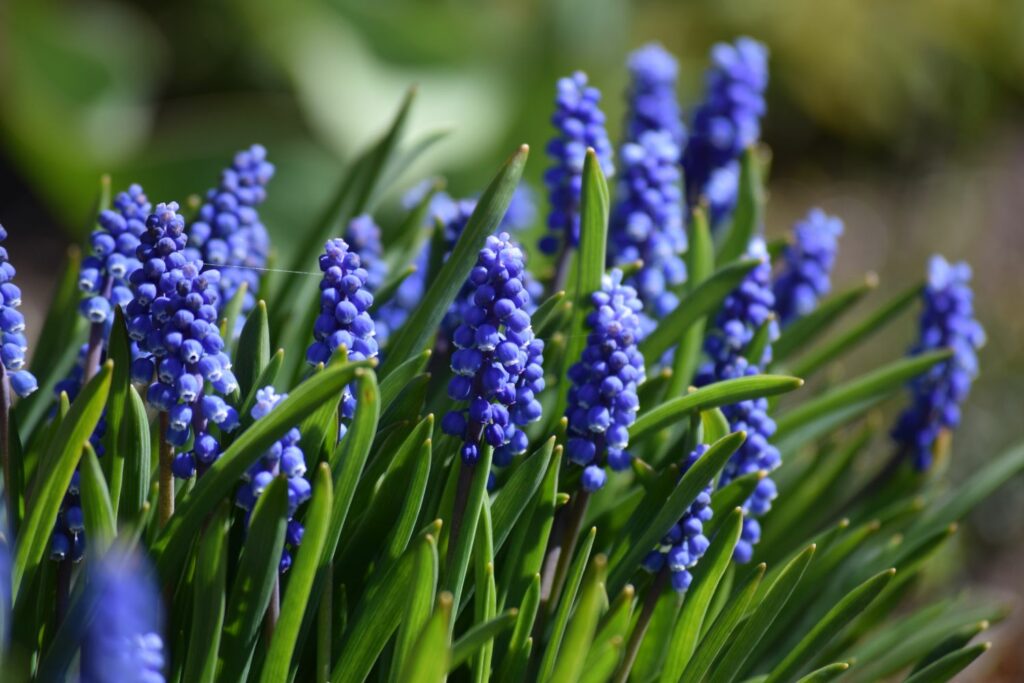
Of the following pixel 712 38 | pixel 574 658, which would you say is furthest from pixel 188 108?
pixel 574 658

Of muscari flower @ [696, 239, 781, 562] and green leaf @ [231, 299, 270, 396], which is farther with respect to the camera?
muscari flower @ [696, 239, 781, 562]

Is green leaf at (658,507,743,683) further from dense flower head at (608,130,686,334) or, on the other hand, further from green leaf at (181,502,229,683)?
green leaf at (181,502,229,683)

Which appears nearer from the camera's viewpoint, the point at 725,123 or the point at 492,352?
the point at 492,352

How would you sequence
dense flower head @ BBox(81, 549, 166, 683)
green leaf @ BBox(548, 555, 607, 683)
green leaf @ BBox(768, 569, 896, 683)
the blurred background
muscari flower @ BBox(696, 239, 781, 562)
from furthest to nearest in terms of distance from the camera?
the blurred background → muscari flower @ BBox(696, 239, 781, 562) → green leaf @ BBox(768, 569, 896, 683) → green leaf @ BBox(548, 555, 607, 683) → dense flower head @ BBox(81, 549, 166, 683)

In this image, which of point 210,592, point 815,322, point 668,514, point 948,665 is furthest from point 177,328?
point 815,322

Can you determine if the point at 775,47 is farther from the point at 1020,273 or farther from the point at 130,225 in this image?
the point at 130,225

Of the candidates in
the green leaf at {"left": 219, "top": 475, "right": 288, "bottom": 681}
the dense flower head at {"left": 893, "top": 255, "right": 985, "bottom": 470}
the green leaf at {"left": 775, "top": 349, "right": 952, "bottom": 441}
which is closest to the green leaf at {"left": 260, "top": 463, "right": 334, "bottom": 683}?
the green leaf at {"left": 219, "top": 475, "right": 288, "bottom": 681}

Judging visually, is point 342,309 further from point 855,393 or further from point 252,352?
point 855,393
